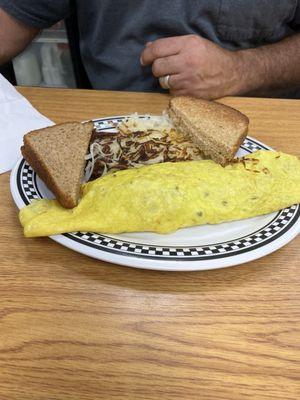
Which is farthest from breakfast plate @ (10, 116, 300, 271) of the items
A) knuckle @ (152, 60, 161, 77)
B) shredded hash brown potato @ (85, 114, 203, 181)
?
knuckle @ (152, 60, 161, 77)

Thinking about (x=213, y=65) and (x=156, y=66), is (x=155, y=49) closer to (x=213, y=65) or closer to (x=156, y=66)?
(x=156, y=66)

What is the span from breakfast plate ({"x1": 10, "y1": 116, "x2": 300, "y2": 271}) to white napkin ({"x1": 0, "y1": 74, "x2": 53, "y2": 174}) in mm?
186

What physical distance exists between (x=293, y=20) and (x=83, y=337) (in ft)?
4.99

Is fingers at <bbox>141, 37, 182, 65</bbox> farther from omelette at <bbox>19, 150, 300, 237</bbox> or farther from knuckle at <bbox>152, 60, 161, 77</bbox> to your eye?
omelette at <bbox>19, 150, 300, 237</bbox>

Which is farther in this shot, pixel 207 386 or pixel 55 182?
pixel 55 182

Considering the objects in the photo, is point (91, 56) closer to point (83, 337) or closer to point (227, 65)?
point (227, 65)

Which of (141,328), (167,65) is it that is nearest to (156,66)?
(167,65)

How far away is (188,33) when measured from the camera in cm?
157

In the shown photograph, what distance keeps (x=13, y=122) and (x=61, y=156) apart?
1.10 feet

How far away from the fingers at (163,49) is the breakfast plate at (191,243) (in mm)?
690

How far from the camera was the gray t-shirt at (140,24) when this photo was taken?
1.53 m

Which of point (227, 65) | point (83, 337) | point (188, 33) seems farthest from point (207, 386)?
point (188, 33)

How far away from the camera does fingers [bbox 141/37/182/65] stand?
1.41 m

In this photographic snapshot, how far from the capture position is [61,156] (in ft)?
3.17
